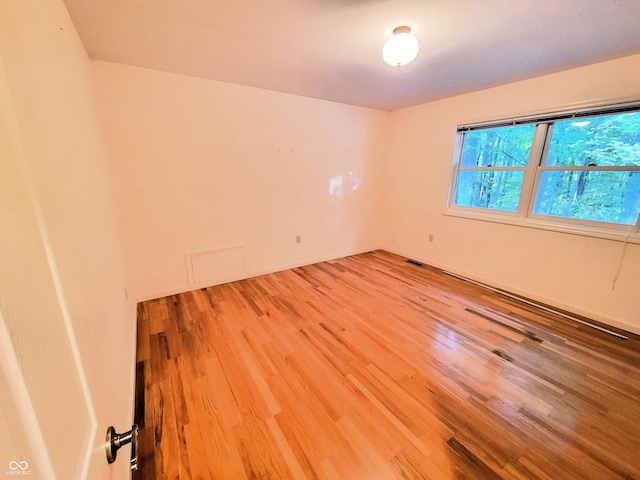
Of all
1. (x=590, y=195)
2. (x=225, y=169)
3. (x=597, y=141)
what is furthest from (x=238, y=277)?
(x=597, y=141)

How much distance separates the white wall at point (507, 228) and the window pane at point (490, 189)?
23 centimetres

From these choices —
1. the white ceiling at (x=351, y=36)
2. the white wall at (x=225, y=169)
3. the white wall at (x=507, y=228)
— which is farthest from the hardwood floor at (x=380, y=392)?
the white ceiling at (x=351, y=36)

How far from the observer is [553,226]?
268 cm

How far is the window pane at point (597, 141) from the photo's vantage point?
2.24 m

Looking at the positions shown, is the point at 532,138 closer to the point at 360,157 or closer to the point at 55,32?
the point at 360,157

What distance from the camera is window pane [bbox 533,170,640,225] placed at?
90.0 inches

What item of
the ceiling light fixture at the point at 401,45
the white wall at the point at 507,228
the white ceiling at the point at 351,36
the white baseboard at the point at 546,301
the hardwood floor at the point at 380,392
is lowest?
the hardwood floor at the point at 380,392

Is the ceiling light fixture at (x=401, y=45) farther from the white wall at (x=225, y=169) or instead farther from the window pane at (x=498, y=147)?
the window pane at (x=498, y=147)

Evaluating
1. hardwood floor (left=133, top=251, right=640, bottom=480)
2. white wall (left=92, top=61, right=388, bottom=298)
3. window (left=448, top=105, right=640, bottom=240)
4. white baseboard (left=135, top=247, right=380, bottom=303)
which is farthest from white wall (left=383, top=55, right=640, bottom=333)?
white baseboard (left=135, top=247, right=380, bottom=303)

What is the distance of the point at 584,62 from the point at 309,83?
2.48 meters

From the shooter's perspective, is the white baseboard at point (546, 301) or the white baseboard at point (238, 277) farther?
the white baseboard at point (238, 277)

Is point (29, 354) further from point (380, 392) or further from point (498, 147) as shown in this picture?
point (498, 147)

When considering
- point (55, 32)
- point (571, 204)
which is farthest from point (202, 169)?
point (571, 204)

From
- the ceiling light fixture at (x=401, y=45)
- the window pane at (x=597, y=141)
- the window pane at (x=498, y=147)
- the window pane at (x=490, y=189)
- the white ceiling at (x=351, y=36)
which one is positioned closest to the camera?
the white ceiling at (x=351, y=36)
